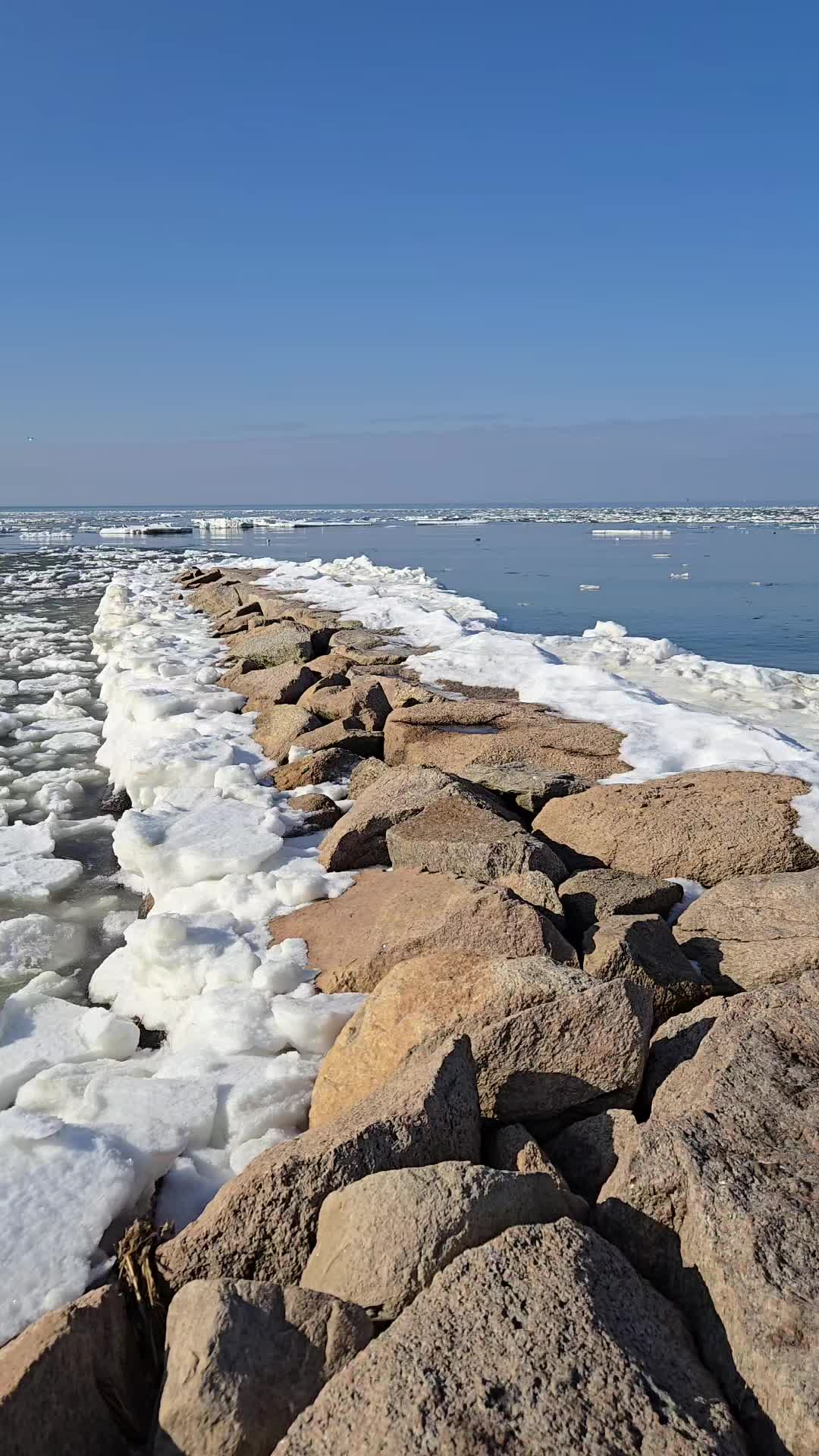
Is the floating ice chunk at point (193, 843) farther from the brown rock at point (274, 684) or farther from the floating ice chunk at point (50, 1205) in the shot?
the brown rock at point (274, 684)

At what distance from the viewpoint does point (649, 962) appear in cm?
305

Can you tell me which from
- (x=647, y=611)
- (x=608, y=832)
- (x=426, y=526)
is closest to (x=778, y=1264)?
(x=608, y=832)

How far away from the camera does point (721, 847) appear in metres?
4.14

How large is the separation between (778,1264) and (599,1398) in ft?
1.61

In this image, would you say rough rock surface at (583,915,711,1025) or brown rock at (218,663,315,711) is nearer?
rough rock surface at (583,915,711,1025)

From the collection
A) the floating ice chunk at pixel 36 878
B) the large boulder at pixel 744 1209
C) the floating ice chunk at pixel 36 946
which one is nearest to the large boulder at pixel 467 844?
the large boulder at pixel 744 1209

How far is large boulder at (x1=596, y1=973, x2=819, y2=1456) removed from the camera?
5.22 ft

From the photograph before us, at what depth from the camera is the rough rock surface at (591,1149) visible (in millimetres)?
2176

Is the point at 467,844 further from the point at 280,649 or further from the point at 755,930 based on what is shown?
the point at 280,649

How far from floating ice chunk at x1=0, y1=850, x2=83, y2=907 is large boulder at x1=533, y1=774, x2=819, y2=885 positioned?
8.23ft

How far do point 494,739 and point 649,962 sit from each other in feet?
9.78

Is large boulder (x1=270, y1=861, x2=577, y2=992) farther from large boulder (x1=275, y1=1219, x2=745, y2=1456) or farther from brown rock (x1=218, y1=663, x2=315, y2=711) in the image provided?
brown rock (x1=218, y1=663, x2=315, y2=711)

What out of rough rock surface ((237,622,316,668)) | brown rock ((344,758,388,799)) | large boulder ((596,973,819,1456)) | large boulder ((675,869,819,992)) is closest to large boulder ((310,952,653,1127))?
large boulder ((596,973,819,1456))

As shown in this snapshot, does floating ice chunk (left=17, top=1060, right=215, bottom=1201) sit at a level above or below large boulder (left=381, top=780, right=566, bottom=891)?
below
